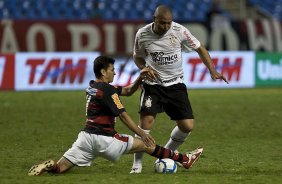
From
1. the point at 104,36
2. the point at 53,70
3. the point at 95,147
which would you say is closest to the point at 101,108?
the point at 95,147

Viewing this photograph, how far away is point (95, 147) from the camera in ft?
25.2

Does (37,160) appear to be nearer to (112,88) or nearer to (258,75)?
(112,88)

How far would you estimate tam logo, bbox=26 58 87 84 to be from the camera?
19.9 meters

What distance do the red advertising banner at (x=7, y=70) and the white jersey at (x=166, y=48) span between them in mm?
11671

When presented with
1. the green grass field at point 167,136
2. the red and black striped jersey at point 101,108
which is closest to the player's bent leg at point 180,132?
the green grass field at point 167,136

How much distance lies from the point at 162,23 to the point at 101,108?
123 cm

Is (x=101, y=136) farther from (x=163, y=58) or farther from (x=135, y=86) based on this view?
(x=163, y=58)

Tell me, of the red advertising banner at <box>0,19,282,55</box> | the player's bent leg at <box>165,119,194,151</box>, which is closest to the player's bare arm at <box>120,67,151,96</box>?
the player's bent leg at <box>165,119,194,151</box>

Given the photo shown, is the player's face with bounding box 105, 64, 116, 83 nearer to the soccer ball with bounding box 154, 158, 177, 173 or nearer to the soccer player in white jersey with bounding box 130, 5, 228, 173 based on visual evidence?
the soccer player in white jersey with bounding box 130, 5, 228, 173

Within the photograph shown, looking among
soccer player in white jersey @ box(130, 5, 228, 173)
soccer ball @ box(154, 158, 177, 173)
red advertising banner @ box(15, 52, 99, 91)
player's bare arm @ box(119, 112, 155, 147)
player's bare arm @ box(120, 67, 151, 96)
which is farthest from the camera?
red advertising banner @ box(15, 52, 99, 91)

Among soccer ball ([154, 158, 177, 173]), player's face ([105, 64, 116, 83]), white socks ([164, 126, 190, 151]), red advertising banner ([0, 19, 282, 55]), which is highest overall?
player's face ([105, 64, 116, 83])

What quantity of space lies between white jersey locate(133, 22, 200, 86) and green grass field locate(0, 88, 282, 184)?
1148mm

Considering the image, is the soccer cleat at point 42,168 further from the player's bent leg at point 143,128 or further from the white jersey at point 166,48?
the white jersey at point 166,48

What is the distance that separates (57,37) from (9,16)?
2.29 metres
